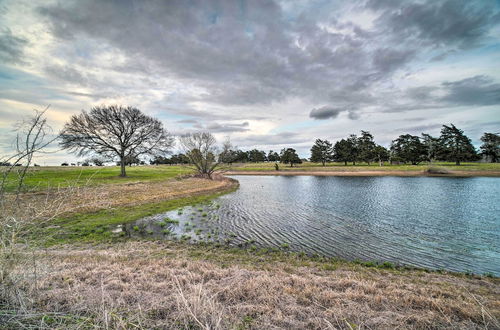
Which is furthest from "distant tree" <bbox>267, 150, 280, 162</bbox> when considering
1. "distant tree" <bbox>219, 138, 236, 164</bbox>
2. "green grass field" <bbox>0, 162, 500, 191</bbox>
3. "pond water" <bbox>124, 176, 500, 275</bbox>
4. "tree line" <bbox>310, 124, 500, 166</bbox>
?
"pond water" <bbox>124, 176, 500, 275</bbox>

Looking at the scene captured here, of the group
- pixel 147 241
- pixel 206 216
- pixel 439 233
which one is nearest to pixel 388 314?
pixel 147 241

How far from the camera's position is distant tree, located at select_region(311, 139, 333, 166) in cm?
8456

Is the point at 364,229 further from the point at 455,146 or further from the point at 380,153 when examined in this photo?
the point at 455,146

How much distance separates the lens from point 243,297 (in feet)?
14.3

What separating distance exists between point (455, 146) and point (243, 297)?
310 ft

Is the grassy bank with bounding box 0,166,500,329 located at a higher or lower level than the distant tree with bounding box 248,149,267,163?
lower

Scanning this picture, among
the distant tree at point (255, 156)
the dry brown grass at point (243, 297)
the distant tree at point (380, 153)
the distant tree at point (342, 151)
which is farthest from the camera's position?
the distant tree at point (255, 156)

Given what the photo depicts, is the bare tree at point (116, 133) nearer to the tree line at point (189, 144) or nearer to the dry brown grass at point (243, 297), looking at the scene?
the tree line at point (189, 144)

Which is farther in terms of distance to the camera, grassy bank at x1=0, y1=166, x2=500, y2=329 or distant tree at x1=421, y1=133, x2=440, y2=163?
distant tree at x1=421, y1=133, x2=440, y2=163

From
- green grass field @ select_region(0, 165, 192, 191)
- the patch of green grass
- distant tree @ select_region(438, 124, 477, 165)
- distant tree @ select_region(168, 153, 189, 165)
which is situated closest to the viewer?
green grass field @ select_region(0, 165, 192, 191)

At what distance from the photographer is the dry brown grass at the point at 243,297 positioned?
3404 mm

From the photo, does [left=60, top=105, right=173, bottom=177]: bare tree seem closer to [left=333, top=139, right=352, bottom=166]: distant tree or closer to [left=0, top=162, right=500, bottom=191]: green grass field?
[left=0, top=162, right=500, bottom=191]: green grass field

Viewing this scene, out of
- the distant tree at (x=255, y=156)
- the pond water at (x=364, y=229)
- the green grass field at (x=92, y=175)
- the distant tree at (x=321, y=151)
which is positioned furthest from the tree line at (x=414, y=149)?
the pond water at (x=364, y=229)

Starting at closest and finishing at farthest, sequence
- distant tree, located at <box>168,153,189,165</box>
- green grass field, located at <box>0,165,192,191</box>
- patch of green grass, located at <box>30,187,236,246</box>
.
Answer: green grass field, located at <box>0,165,192,191</box>, patch of green grass, located at <box>30,187,236,246</box>, distant tree, located at <box>168,153,189,165</box>
